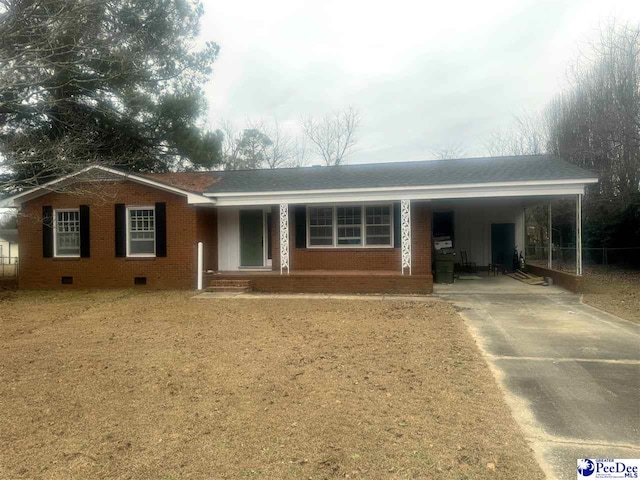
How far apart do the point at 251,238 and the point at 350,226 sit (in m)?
3.41

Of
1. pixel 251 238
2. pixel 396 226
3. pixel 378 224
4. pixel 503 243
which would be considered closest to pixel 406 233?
pixel 396 226

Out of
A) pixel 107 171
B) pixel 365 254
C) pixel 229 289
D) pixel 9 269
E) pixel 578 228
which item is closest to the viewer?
pixel 578 228

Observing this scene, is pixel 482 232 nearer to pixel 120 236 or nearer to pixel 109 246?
pixel 120 236

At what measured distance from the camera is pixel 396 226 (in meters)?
13.5

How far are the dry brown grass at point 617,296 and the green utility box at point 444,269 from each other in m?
3.71

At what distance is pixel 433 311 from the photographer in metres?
9.34

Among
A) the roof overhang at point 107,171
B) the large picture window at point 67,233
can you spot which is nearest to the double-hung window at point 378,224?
the roof overhang at point 107,171

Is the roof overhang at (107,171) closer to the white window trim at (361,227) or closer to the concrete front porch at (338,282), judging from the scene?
the concrete front porch at (338,282)

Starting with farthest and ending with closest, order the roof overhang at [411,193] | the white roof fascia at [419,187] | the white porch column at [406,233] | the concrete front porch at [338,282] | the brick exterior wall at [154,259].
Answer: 1. the brick exterior wall at [154,259]
2. the white porch column at [406,233]
3. the concrete front porch at [338,282]
4. the roof overhang at [411,193]
5. the white roof fascia at [419,187]

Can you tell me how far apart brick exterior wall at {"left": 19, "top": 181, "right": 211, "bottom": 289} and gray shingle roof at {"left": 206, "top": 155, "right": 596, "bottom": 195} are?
4.46ft

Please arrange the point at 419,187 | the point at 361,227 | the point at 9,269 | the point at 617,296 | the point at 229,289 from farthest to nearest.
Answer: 1. the point at 9,269
2. the point at 361,227
3. the point at 229,289
4. the point at 419,187
5. the point at 617,296

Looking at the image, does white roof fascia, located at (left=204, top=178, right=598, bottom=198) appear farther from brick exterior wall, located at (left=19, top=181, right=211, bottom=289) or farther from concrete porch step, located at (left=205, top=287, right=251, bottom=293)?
concrete porch step, located at (left=205, top=287, right=251, bottom=293)

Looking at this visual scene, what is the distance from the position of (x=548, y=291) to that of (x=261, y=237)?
28.7 ft

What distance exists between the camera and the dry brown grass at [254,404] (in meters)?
3.06
